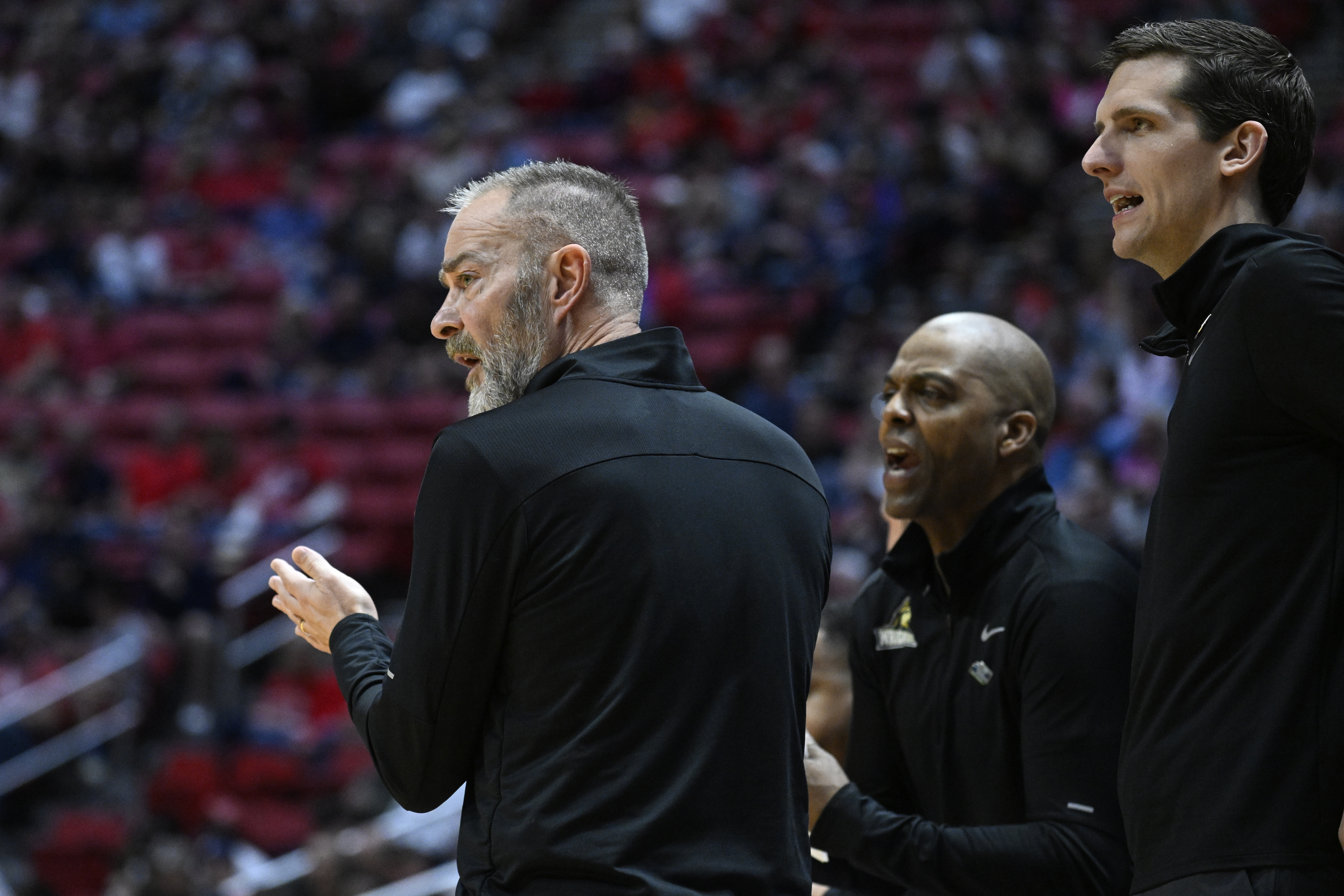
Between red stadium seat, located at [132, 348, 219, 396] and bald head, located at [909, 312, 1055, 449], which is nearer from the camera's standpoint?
bald head, located at [909, 312, 1055, 449]

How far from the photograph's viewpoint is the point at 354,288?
1262cm

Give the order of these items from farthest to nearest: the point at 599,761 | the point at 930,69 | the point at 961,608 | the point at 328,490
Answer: the point at 930,69 → the point at 328,490 → the point at 961,608 → the point at 599,761

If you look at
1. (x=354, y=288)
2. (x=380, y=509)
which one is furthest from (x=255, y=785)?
(x=354, y=288)

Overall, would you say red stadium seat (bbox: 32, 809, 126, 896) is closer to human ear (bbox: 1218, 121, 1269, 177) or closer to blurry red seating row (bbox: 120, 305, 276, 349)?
blurry red seating row (bbox: 120, 305, 276, 349)

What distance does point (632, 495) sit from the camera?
6.93 ft

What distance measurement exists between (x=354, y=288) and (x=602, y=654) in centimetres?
1096

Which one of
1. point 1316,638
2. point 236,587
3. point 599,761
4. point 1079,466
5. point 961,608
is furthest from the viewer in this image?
point 236,587

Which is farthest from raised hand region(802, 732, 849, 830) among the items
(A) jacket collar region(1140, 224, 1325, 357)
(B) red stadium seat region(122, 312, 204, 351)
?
(B) red stadium seat region(122, 312, 204, 351)

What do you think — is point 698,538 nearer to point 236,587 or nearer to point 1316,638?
point 1316,638

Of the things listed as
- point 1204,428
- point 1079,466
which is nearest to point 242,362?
point 1079,466

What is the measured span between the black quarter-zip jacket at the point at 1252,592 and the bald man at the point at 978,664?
558 millimetres

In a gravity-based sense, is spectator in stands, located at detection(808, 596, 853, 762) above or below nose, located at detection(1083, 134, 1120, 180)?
below

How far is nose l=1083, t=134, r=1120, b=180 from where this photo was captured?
7.35ft

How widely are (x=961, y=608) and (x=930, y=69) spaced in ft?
32.8
